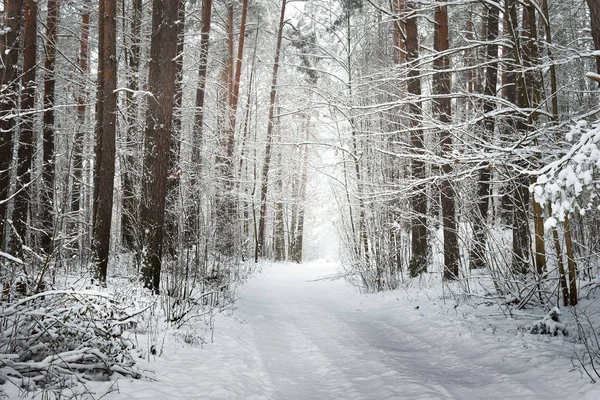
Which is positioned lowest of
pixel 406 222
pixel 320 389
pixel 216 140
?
pixel 320 389

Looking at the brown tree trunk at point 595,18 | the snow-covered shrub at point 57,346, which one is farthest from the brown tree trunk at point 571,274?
the snow-covered shrub at point 57,346

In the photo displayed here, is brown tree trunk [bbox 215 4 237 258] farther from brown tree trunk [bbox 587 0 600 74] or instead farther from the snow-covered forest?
brown tree trunk [bbox 587 0 600 74]

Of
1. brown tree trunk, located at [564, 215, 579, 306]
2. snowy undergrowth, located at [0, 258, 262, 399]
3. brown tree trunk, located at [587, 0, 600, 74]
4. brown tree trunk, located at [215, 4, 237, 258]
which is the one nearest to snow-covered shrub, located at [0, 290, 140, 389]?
snowy undergrowth, located at [0, 258, 262, 399]

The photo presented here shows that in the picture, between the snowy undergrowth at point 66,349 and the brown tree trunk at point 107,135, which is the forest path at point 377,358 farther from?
the brown tree trunk at point 107,135

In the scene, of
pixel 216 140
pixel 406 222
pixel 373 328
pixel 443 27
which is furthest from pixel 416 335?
pixel 216 140

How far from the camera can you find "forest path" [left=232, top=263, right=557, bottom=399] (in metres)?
4.05

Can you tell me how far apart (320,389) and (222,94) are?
1667cm

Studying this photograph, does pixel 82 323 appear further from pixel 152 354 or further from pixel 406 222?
pixel 406 222

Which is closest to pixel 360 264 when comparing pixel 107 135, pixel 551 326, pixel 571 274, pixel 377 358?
pixel 571 274

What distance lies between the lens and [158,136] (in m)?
7.55

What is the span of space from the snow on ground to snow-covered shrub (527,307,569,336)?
0.75ft

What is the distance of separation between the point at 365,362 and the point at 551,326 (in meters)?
2.33

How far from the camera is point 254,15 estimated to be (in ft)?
66.5

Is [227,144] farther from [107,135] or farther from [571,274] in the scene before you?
[571,274]
